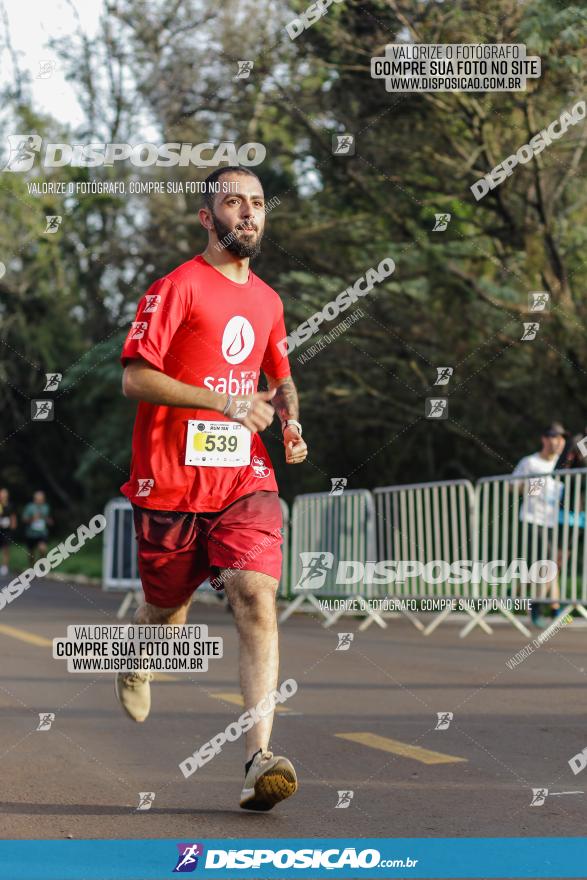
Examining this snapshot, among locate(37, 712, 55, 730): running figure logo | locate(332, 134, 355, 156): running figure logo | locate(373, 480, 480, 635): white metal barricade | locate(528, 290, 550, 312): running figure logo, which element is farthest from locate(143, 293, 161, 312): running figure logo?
locate(332, 134, 355, 156): running figure logo

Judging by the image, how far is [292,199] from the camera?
20.9 meters

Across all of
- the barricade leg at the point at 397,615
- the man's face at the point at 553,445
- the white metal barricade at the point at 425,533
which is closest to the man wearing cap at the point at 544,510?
the white metal barricade at the point at 425,533

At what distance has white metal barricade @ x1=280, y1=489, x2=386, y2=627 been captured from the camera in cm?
1411

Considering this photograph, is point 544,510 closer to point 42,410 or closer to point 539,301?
point 42,410

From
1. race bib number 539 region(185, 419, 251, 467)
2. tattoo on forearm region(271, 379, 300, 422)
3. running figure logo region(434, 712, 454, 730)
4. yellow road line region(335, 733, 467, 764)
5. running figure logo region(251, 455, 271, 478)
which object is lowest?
yellow road line region(335, 733, 467, 764)

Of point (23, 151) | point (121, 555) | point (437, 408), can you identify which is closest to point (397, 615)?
point (121, 555)

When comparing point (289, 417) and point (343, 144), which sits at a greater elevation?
point (343, 144)

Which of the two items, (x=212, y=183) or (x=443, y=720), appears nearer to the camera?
(x=212, y=183)

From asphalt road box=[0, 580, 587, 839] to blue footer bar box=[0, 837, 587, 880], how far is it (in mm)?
164

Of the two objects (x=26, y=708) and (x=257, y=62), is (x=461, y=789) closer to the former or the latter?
(x=26, y=708)

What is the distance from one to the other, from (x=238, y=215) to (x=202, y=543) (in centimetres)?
120

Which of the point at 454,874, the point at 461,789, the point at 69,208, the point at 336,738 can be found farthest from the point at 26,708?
the point at 69,208

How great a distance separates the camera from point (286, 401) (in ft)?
18.3

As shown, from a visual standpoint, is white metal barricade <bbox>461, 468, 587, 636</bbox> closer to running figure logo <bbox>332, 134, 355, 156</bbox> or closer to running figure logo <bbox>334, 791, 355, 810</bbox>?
running figure logo <bbox>334, 791, 355, 810</bbox>
